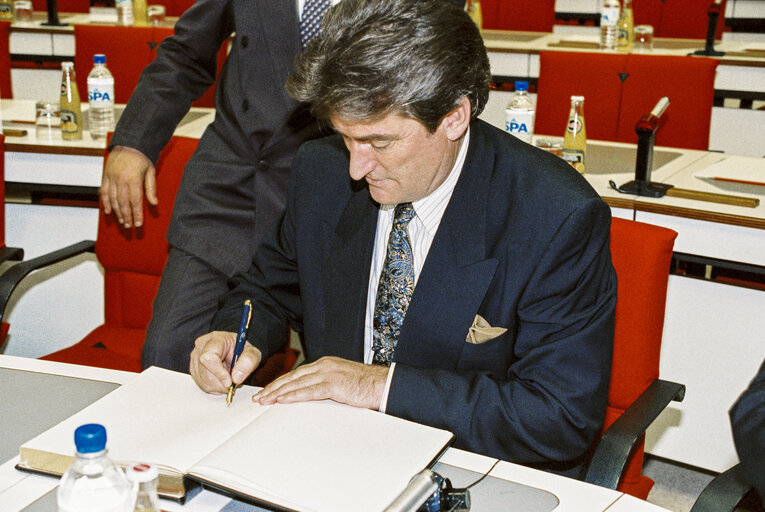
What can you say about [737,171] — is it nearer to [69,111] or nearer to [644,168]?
[644,168]

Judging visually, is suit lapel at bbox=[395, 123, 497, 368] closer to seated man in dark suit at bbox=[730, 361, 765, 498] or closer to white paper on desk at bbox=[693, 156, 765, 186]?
seated man in dark suit at bbox=[730, 361, 765, 498]

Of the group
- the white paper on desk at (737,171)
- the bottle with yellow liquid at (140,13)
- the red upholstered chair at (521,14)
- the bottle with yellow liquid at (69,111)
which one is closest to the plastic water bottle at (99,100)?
the bottle with yellow liquid at (69,111)

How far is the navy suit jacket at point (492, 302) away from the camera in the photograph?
148 centimetres

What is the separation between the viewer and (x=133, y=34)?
149 inches

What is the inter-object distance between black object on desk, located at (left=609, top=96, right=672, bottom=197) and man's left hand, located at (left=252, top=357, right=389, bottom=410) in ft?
4.45

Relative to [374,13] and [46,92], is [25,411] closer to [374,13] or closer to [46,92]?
[374,13]

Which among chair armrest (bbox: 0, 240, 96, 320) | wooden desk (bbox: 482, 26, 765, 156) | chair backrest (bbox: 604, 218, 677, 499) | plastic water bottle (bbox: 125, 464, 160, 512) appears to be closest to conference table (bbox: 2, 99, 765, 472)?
chair armrest (bbox: 0, 240, 96, 320)

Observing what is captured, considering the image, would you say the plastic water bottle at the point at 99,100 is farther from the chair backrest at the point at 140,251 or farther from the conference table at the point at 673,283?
the chair backrest at the point at 140,251

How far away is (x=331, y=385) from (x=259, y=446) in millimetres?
202

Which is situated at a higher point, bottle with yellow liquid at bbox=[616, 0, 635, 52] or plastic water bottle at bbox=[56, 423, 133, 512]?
bottle with yellow liquid at bbox=[616, 0, 635, 52]

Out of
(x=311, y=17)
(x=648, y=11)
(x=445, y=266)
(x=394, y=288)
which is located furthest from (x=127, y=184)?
(x=648, y=11)

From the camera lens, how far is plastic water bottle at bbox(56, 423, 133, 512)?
35.5 inches

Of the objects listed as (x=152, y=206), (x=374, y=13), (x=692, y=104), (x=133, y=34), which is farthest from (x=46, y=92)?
(x=374, y=13)

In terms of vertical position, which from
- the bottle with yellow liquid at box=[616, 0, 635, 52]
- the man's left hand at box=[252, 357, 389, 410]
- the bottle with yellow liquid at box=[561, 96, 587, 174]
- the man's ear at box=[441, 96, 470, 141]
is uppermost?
the bottle with yellow liquid at box=[616, 0, 635, 52]
